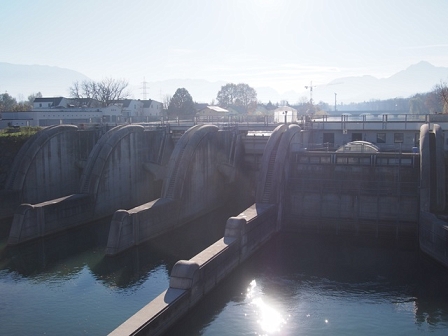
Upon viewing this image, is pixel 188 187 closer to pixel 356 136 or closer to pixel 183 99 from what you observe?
pixel 356 136

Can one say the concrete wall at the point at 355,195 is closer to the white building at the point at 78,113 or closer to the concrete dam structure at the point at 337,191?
the concrete dam structure at the point at 337,191

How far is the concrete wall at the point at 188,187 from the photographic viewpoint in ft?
81.7

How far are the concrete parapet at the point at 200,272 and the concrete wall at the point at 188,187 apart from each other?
5.39 m

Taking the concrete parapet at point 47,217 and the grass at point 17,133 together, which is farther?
the grass at point 17,133

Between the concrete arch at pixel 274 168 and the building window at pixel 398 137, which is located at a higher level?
the building window at pixel 398 137

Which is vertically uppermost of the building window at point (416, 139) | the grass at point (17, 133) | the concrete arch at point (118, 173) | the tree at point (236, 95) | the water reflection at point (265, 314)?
the tree at point (236, 95)

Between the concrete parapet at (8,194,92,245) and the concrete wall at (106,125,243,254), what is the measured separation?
15.8 ft

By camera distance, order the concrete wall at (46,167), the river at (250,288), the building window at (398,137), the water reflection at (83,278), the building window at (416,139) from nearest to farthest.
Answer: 1. the river at (250,288)
2. the water reflection at (83,278)
3. the concrete wall at (46,167)
4. the building window at (416,139)
5. the building window at (398,137)

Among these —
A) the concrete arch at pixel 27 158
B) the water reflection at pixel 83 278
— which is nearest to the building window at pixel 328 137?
the water reflection at pixel 83 278

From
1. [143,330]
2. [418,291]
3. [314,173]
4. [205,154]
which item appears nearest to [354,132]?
[314,173]

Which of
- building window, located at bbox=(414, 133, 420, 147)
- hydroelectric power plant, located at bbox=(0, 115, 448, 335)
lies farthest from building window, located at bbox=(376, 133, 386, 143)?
building window, located at bbox=(414, 133, 420, 147)

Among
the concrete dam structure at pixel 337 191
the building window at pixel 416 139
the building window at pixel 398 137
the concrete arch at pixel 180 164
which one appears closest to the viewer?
the concrete dam structure at pixel 337 191

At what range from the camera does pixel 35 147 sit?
106 ft

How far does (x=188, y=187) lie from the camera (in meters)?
30.4
